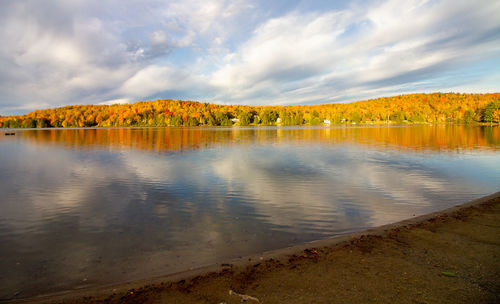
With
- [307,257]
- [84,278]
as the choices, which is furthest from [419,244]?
[84,278]

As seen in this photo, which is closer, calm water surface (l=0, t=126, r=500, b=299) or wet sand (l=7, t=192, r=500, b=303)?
wet sand (l=7, t=192, r=500, b=303)

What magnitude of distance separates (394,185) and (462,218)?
270 inches

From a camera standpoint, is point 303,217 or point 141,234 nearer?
point 141,234

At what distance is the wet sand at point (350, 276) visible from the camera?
4562 mm

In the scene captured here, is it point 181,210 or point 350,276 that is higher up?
point 350,276

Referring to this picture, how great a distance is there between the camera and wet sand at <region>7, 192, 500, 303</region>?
456cm

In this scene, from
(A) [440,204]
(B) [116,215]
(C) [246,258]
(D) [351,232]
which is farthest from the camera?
(A) [440,204]

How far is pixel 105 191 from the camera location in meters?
14.8

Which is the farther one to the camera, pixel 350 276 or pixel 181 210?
pixel 181 210

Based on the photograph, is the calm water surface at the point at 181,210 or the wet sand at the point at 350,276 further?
the calm water surface at the point at 181,210

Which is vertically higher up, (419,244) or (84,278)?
(419,244)

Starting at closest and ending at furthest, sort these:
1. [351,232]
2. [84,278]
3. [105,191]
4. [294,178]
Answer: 1. [84,278]
2. [351,232]
3. [105,191]
4. [294,178]

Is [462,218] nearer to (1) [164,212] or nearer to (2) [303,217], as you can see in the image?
(2) [303,217]

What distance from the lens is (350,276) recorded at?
521 cm
